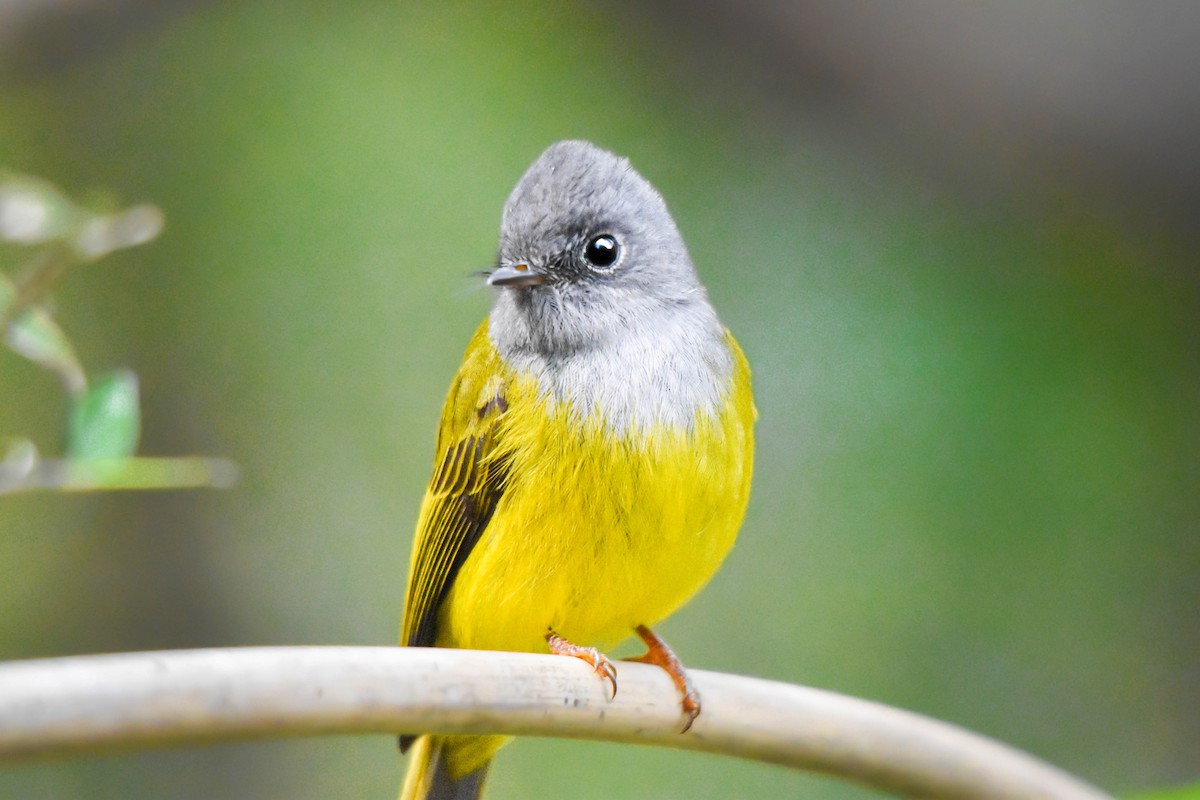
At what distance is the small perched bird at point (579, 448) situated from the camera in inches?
74.2

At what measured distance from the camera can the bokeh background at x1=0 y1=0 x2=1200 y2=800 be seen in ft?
12.9

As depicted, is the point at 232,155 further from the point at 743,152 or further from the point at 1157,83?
the point at 1157,83

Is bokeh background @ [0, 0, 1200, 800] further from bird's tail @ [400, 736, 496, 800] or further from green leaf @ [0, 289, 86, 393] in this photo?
green leaf @ [0, 289, 86, 393]

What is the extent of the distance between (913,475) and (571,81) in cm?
183

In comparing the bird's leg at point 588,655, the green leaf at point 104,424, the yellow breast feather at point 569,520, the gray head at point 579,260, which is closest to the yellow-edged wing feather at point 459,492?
the yellow breast feather at point 569,520

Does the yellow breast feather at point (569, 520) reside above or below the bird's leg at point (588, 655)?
above

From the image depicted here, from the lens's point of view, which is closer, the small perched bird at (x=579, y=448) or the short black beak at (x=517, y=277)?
the small perched bird at (x=579, y=448)

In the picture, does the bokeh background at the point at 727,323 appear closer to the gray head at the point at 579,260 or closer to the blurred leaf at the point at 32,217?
the gray head at the point at 579,260

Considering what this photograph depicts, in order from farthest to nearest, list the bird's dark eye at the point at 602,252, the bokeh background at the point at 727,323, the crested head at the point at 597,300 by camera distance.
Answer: the bokeh background at the point at 727,323 < the bird's dark eye at the point at 602,252 < the crested head at the point at 597,300

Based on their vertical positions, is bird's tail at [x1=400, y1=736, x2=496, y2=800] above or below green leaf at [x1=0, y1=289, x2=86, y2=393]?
below

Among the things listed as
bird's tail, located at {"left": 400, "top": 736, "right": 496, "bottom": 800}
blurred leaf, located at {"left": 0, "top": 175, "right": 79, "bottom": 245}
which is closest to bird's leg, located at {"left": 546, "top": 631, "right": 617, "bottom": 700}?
bird's tail, located at {"left": 400, "top": 736, "right": 496, "bottom": 800}

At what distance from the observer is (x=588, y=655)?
1826mm

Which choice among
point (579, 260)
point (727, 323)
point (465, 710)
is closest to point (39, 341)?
point (465, 710)

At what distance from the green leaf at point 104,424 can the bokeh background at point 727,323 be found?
2655 millimetres
